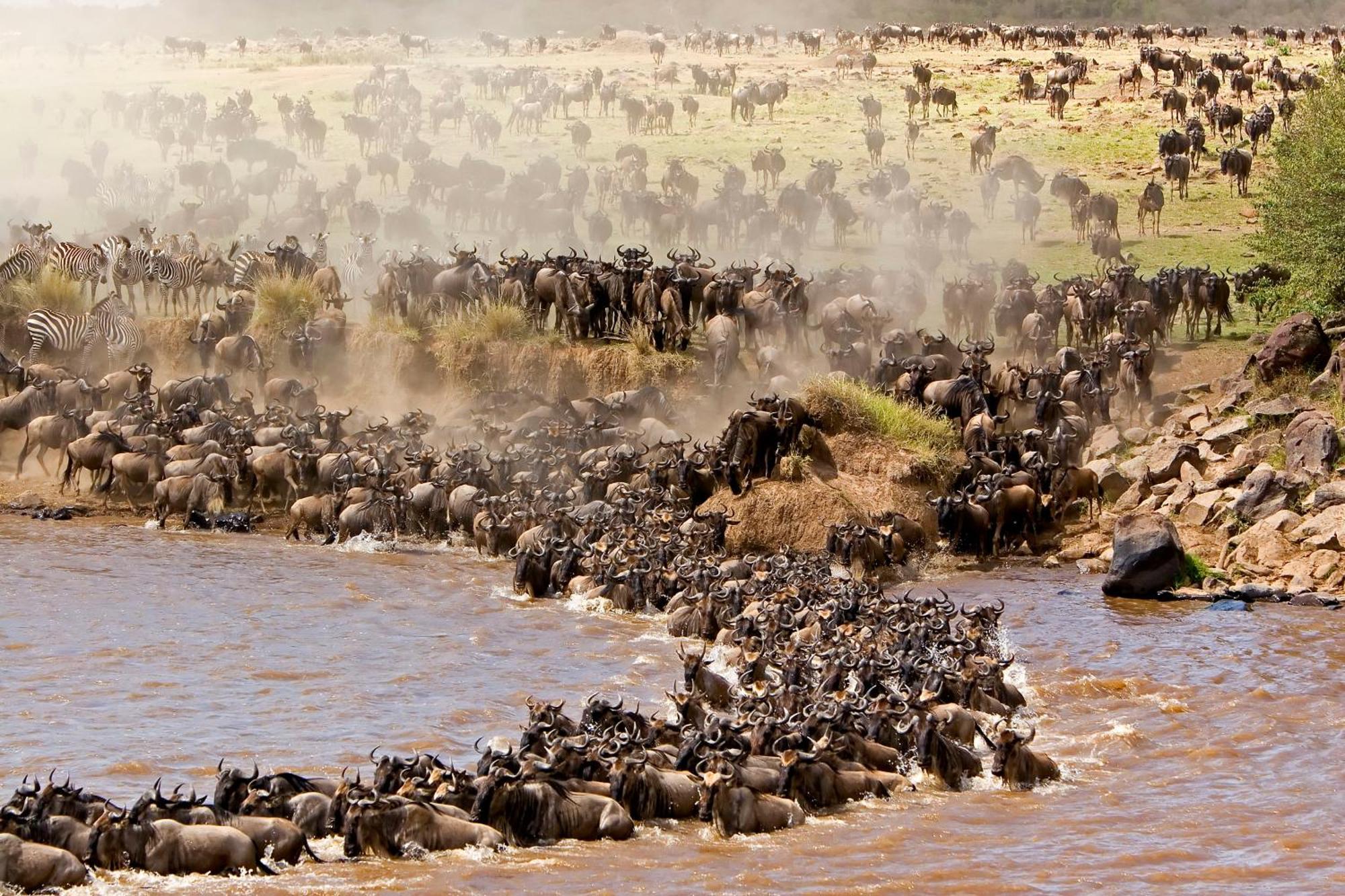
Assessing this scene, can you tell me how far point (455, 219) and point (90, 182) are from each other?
10.0 m

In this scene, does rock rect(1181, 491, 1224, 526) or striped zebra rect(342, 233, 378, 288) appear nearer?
rock rect(1181, 491, 1224, 526)

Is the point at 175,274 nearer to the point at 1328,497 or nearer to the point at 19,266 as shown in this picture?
the point at 19,266

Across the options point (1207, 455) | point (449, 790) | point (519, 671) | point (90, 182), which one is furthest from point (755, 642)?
point (90, 182)

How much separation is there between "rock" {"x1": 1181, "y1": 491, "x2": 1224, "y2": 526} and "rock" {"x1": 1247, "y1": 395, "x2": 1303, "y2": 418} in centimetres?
234

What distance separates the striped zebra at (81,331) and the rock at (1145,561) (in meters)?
16.6

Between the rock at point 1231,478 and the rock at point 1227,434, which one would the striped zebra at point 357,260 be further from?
the rock at point 1231,478

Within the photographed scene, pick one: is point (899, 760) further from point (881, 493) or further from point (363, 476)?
point (363, 476)

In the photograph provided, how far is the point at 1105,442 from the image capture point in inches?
917

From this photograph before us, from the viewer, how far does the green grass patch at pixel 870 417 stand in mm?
21000

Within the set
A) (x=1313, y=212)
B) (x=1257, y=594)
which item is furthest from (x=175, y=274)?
(x=1313, y=212)

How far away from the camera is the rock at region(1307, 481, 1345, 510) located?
18.8 m

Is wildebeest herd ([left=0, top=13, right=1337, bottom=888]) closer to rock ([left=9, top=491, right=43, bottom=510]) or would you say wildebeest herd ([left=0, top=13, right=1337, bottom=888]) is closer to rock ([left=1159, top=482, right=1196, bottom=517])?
rock ([left=9, top=491, right=43, bottom=510])

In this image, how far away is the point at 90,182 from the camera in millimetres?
40688

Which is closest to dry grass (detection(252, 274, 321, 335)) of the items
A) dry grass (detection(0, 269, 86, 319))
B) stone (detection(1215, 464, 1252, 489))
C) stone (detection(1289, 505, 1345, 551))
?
dry grass (detection(0, 269, 86, 319))
